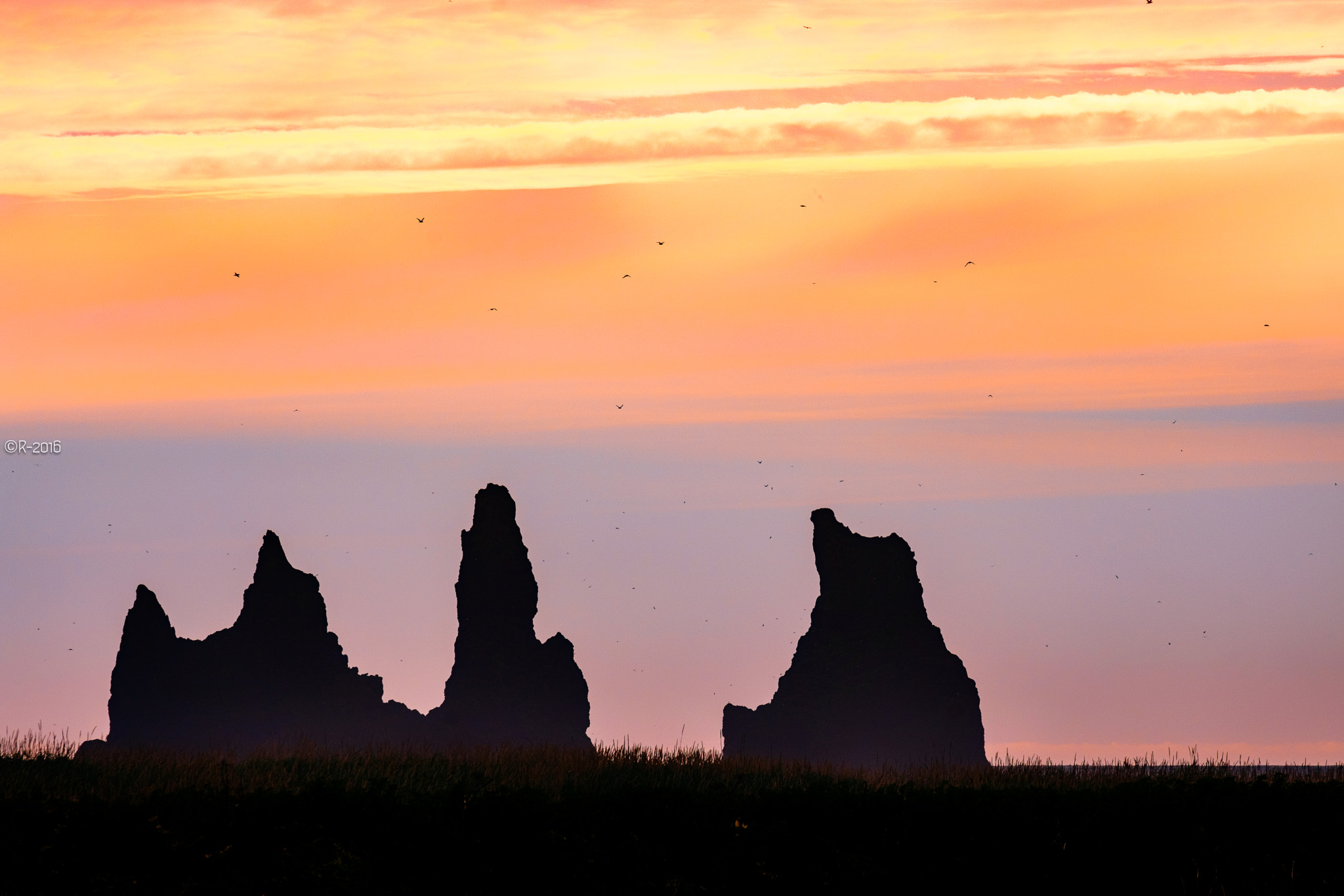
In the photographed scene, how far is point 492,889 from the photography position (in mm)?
22031

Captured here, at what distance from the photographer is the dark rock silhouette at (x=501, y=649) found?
107188 mm

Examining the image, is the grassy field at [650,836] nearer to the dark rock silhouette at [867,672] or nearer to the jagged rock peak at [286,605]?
the dark rock silhouette at [867,672]

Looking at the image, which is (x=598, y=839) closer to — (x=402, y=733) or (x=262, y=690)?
(x=402, y=733)

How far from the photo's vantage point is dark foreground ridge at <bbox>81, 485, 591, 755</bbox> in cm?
10762

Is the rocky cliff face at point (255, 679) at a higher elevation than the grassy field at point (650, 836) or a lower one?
higher

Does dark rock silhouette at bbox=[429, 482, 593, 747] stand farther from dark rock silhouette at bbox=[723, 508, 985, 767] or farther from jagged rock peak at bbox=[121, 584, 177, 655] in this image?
jagged rock peak at bbox=[121, 584, 177, 655]

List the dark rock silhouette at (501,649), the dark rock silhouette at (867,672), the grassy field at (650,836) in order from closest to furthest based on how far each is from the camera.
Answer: the grassy field at (650,836) → the dark rock silhouette at (867,672) → the dark rock silhouette at (501,649)

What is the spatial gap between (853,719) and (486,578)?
28766 millimetres

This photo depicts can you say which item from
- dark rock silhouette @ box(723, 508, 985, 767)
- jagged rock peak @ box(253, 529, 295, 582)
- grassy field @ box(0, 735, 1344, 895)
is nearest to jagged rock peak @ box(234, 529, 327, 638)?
jagged rock peak @ box(253, 529, 295, 582)

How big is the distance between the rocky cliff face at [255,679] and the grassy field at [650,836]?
8579cm

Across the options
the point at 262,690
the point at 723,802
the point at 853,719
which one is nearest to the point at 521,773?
the point at 723,802

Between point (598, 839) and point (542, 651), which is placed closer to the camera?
point (598, 839)

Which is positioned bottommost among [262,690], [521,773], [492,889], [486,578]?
[492,889]

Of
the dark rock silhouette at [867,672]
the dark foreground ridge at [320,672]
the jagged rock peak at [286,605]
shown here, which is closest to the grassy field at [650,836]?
the dark rock silhouette at [867,672]
